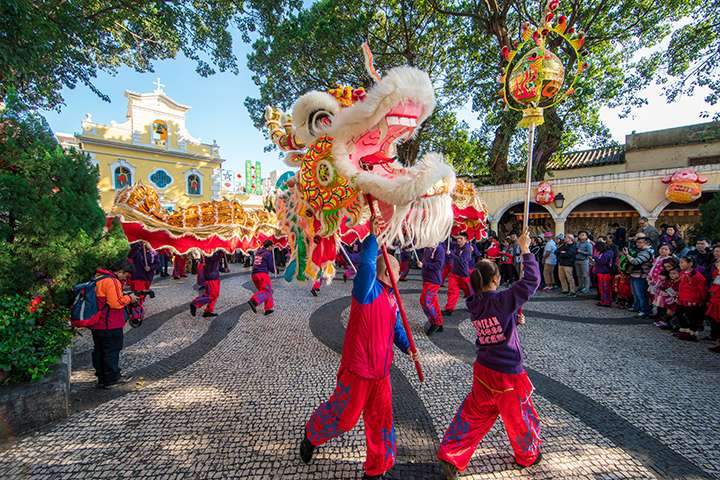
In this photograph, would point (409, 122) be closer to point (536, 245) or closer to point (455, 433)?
point (455, 433)

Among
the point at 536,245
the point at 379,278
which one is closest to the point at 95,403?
the point at 379,278

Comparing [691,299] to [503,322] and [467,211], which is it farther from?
[503,322]

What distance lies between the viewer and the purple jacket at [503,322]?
7.52 ft

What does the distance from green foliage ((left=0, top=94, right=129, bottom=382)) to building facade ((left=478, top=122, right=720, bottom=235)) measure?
14.9m

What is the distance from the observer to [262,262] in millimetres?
7008

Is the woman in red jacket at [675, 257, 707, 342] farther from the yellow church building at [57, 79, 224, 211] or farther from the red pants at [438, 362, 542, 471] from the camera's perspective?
the yellow church building at [57, 79, 224, 211]

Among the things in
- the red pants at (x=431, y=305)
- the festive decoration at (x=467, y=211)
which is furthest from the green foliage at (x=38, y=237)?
the festive decoration at (x=467, y=211)

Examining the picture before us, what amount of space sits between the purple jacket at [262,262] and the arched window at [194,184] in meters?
20.0

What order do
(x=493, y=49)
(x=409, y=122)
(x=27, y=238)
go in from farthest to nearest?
(x=493, y=49) → (x=27, y=238) → (x=409, y=122)

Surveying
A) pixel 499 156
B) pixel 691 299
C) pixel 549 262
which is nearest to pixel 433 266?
pixel 691 299

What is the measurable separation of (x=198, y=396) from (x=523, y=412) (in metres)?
3.22

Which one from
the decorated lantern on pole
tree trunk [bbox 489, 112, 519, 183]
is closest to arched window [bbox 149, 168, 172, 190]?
tree trunk [bbox 489, 112, 519, 183]

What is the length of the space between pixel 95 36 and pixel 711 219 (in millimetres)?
15240

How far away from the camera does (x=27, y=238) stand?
3.41 m
